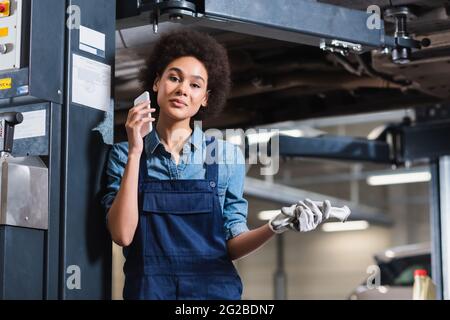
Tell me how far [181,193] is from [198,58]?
458mm

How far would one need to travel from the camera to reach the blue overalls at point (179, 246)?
249cm

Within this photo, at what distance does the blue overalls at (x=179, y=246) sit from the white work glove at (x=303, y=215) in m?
0.28

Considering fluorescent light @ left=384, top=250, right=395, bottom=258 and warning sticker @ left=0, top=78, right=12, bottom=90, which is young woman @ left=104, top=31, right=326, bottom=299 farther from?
fluorescent light @ left=384, top=250, right=395, bottom=258

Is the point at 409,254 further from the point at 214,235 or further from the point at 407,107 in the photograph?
the point at 214,235

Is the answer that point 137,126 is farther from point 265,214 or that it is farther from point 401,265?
point 265,214

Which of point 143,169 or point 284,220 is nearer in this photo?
point 284,220

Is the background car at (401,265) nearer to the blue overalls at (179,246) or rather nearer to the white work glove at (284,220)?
the blue overalls at (179,246)

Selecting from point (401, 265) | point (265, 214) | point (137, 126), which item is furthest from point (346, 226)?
point (137, 126)

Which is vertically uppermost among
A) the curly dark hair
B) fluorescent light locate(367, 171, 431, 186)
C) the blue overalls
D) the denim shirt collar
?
fluorescent light locate(367, 171, 431, 186)

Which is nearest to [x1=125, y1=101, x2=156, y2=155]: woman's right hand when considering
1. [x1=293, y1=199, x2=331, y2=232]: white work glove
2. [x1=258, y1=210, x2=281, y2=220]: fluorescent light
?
[x1=293, y1=199, x2=331, y2=232]: white work glove

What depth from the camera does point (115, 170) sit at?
2.67 metres

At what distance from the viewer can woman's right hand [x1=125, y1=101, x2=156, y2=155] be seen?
2477 millimetres

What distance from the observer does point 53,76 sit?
2.55 m
